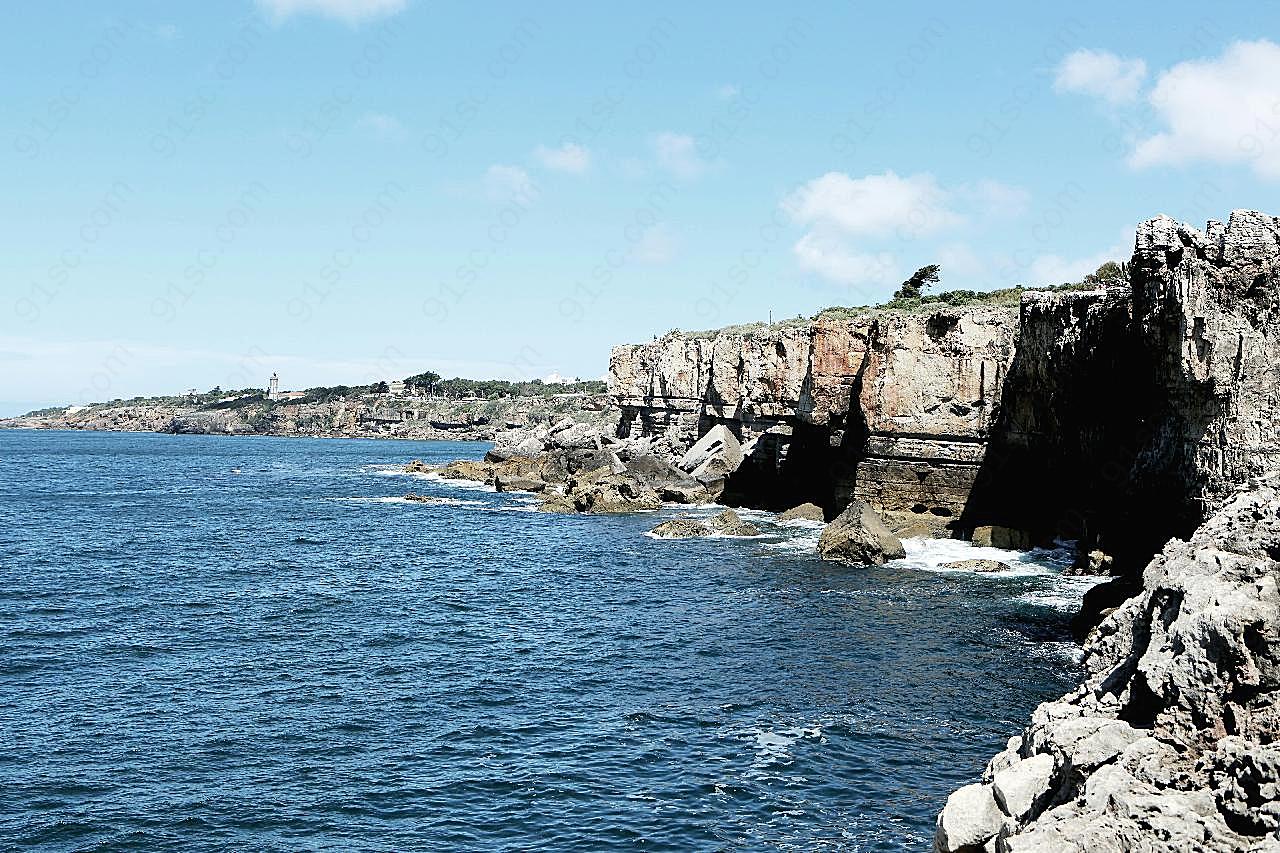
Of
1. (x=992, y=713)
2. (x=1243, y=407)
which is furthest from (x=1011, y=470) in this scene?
(x=992, y=713)

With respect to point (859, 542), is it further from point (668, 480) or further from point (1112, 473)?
point (668, 480)

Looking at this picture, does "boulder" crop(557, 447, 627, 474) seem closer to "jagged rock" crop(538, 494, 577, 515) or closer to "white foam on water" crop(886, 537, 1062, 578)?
"jagged rock" crop(538, 494, 577, 515)

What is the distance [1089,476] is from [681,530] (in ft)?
77.1

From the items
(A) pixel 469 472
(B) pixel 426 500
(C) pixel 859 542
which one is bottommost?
(B) pixel 426 500

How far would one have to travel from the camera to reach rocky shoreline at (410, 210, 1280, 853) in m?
11.7

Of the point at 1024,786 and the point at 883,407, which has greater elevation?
the point at 883,407

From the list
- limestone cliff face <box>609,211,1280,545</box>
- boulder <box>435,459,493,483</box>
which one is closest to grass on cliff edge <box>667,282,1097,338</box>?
limestone cliff face <box>609,211,1280,545</box>

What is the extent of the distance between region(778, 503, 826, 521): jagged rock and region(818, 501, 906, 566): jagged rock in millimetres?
18620

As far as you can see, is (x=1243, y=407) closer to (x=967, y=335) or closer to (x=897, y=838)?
(x=897, y=838)

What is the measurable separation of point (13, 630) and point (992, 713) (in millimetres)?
32981

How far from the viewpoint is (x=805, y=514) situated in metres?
72.3

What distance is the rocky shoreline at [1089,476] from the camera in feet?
38.4

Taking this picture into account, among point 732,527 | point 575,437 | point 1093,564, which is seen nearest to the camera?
point 1093,564

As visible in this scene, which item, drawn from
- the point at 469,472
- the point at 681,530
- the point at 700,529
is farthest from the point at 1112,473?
the point at 469,472
